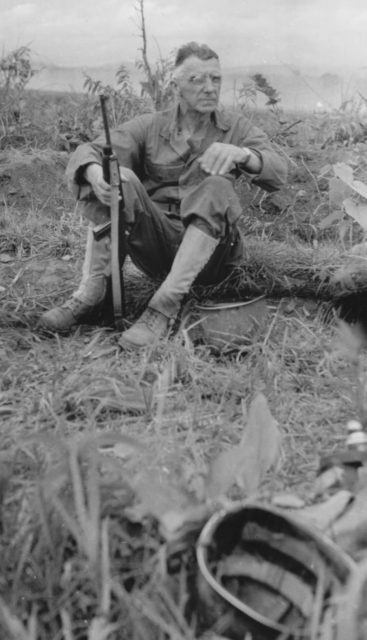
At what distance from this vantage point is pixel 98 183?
298 cm

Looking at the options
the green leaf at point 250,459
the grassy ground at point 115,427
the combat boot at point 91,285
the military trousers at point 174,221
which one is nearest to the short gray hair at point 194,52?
the military trousers at point 174,221

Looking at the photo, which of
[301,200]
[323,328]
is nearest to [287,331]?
[323,328]

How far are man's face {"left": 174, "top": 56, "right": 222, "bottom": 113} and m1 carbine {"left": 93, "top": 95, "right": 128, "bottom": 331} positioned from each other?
1.84 feet

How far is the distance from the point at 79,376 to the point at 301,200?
2513 millimetres

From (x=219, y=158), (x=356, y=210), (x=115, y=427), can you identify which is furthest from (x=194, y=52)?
(x=115, y=427)

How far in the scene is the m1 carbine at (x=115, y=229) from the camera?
2.89m

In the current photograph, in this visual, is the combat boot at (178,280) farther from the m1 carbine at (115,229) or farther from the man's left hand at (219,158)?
the man's left hand at (219,158)

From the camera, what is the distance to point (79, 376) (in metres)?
2.55

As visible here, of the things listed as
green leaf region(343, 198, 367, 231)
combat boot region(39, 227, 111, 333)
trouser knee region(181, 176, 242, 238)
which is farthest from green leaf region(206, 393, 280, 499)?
combat boot region(39, 227, 111, 333)

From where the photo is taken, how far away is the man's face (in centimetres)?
318

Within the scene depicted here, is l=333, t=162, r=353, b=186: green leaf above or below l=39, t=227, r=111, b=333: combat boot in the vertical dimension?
above

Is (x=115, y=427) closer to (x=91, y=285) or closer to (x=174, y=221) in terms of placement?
(x=91, y=285)

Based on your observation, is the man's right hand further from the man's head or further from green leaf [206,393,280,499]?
green leaf [206,393,280,499]

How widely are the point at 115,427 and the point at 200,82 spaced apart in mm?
1705
